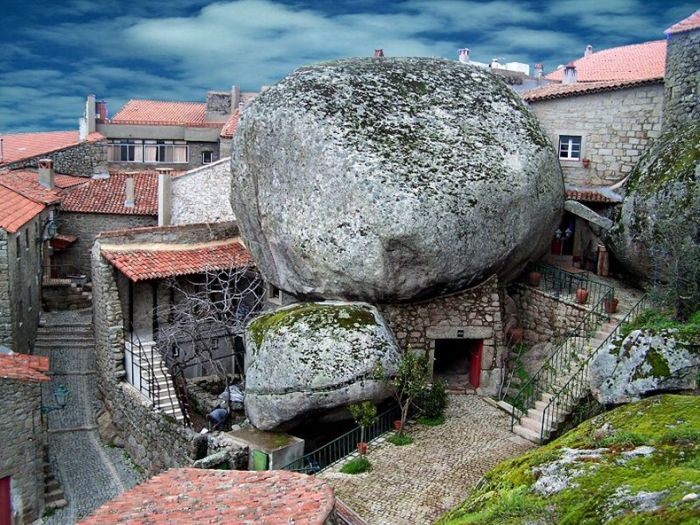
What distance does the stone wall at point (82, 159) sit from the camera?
36.6 meters

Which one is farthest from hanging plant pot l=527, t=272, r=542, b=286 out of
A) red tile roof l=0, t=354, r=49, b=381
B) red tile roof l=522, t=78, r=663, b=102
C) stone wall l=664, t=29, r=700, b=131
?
red tile roof l=0, t=354, r=49, b=381

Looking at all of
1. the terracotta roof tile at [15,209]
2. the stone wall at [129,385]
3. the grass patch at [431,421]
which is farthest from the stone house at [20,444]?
the grass patch at [431,421]

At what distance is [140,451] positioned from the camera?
18078mm

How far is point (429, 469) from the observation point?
13.5m

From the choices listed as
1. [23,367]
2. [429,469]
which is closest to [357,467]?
[429,469]

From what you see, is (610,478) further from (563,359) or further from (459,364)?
(459,364)

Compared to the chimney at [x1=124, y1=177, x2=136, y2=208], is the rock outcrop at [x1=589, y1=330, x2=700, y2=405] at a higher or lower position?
lower

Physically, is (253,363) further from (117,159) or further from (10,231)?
(117,159)

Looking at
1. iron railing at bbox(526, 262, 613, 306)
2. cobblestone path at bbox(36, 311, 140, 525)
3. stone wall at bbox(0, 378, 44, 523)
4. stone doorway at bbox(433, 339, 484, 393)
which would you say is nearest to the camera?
stone wall at bbox(0, 378, 44, 523)

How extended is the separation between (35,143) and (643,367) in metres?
39.6

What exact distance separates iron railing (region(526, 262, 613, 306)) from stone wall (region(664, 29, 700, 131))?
4.86 metres

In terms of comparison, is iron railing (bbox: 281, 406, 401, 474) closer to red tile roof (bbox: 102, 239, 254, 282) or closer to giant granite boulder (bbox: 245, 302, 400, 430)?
giant granite boulder (bbox: 245, 302, 400, 430)

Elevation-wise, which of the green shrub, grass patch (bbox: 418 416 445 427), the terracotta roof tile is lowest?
grass patch (bbox: 418 416 445 427)

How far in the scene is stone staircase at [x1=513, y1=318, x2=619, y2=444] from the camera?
46.9 ft
